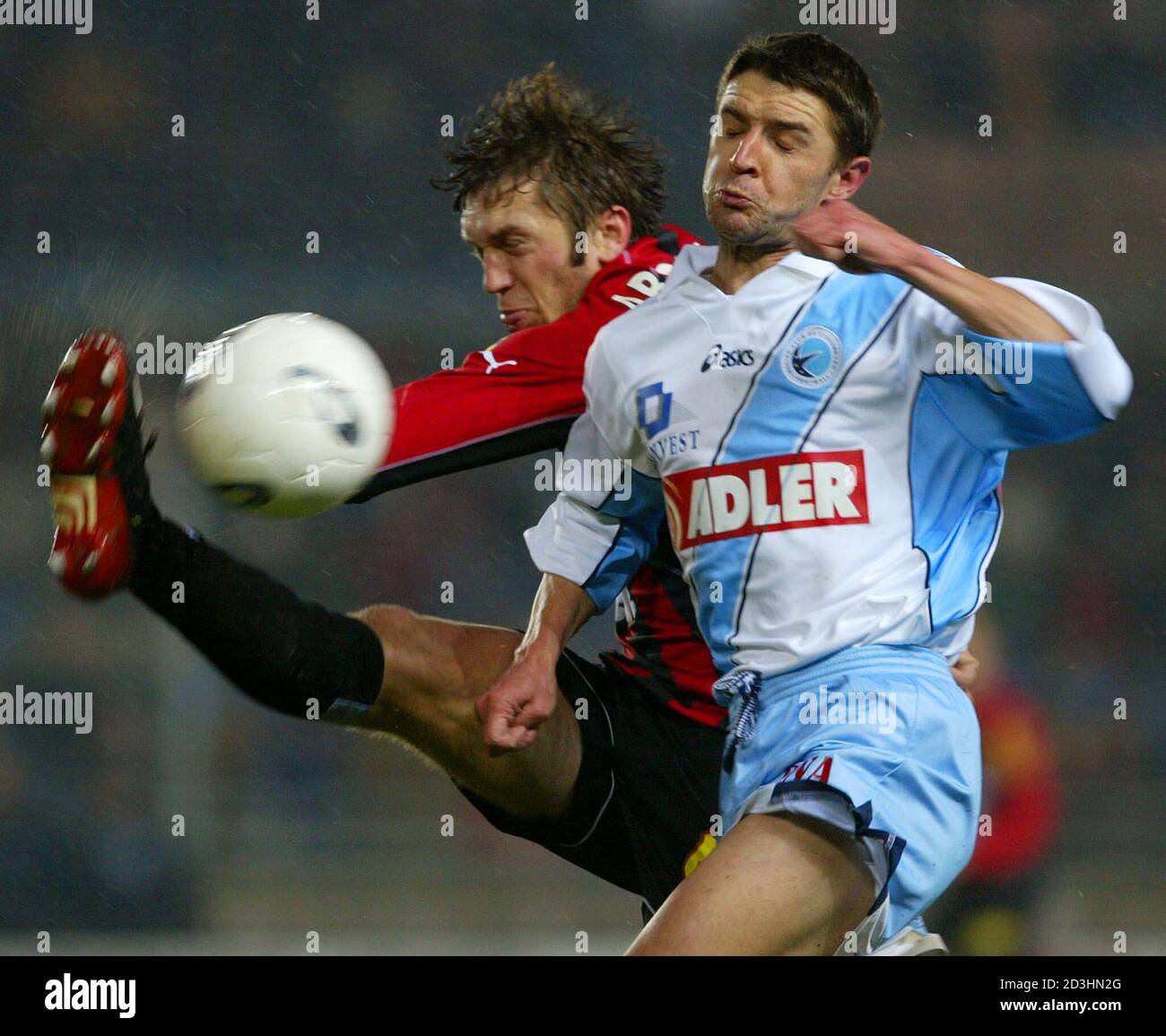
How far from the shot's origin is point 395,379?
629 cm

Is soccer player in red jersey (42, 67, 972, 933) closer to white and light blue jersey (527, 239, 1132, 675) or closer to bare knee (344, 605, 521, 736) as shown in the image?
bare knee (344, 605, 521, 736)

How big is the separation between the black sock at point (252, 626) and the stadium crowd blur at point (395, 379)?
3021mm

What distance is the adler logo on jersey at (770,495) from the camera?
2.65 m

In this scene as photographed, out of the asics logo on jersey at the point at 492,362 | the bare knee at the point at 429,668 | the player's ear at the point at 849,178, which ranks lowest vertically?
the bare knee at the point at 429,668

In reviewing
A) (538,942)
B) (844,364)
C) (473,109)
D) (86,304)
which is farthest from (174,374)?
(844,364)

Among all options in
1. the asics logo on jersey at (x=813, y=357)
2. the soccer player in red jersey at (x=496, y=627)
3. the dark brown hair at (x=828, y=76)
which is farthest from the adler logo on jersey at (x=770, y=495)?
the dark brown hair at (x=828, y=76)

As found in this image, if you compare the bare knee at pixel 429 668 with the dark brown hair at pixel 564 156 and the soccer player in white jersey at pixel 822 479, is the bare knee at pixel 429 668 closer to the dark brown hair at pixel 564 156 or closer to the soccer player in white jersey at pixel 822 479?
the soccer player in white jersey at pixel 822 479

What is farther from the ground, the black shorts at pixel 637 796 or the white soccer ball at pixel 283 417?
the white soccer ball at pixel 283 417

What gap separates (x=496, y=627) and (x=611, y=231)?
42.6 inches

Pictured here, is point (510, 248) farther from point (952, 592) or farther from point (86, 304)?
point (86, 304)

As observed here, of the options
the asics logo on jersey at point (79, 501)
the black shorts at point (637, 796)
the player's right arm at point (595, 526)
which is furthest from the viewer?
the black shorts at point (637, 796)

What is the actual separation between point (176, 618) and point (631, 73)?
14.6 ft

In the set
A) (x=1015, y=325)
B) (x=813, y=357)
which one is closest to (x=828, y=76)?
(x=813, y=357)

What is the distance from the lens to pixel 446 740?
3053mm
